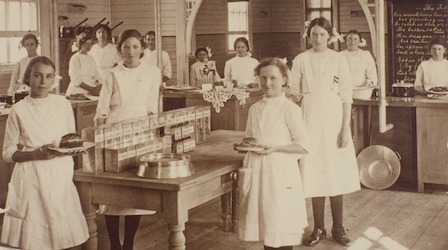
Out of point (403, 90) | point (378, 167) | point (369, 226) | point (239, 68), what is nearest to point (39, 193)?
point (369, 226)

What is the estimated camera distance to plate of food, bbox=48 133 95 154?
12.1 ft

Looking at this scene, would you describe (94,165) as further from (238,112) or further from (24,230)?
(238,112)

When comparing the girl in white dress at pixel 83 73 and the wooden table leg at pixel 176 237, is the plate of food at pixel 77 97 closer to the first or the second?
the girl in white dress at pixel 83 73

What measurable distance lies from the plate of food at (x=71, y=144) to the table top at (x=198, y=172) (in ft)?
0.58

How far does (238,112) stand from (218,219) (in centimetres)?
286

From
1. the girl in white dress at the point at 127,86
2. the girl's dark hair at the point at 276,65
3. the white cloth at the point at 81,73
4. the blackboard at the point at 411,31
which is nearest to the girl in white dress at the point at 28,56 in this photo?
the white cloth at the point at 81,73

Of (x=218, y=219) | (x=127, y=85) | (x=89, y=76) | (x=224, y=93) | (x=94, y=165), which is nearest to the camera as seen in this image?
(x=94, y=165)

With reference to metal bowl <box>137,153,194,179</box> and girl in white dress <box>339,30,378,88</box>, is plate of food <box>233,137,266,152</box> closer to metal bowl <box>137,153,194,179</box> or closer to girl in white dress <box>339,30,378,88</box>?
metal bowl <box>137,153,194,179</box>

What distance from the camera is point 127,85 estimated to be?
4.85 metres

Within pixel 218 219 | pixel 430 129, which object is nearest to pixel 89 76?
pixel 218 219

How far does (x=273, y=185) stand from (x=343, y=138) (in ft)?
4.17

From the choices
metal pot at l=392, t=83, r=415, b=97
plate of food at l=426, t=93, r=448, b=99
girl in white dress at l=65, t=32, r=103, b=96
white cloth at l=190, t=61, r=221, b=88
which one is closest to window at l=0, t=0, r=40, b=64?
girl in white dress at l=65, t=32, r=103, b=96

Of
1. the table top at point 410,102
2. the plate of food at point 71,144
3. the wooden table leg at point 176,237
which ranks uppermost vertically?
the table top at point 410,102

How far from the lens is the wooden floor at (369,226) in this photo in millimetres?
5199
